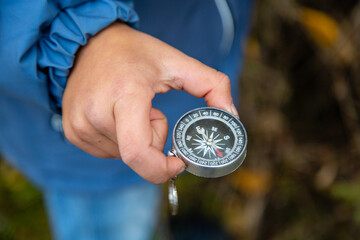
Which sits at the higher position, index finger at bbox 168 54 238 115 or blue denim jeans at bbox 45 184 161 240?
index finger at bbox 168 54 238 115

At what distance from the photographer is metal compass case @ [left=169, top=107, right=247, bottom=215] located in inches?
39.2

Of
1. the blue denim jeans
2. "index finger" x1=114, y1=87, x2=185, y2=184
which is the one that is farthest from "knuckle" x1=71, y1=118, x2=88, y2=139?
the blue denim jeans

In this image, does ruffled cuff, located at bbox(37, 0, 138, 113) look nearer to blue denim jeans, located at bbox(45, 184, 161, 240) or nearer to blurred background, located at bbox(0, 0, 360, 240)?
blue denim jeans, located at bbox(45, 184, 161, 240)

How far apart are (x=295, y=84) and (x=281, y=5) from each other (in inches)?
22.9

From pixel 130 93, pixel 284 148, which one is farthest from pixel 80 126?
pixel 284 148

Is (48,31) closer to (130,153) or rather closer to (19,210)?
(130,153)

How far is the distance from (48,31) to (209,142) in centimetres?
58

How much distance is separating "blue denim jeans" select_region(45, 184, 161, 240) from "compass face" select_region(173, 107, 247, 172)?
3.33ft

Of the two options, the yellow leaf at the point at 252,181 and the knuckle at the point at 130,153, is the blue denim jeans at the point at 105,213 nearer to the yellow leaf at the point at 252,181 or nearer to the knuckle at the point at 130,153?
the yellow leaf at the point at 252,181

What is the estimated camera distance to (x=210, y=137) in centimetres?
106

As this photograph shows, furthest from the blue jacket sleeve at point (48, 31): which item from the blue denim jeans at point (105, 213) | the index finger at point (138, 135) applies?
the blue denim jeans at point (105, 213)

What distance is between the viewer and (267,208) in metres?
2.69

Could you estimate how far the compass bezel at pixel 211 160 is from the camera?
3.25 ft

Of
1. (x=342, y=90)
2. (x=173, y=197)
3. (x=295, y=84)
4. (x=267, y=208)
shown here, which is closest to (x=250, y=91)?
(x=295, y=84)
